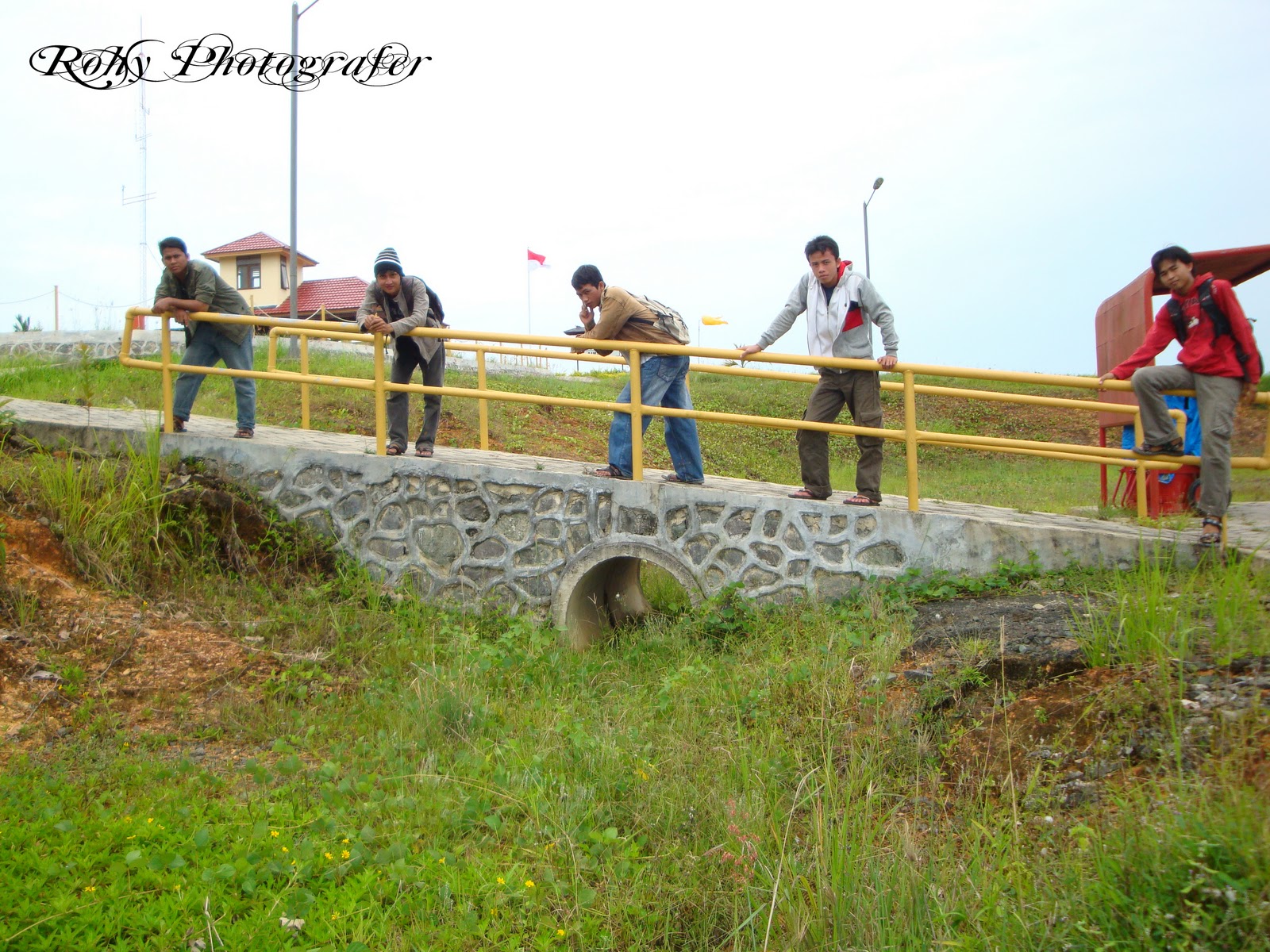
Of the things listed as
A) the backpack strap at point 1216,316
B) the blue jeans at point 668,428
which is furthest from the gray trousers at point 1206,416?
the blue jeans at point 668,428

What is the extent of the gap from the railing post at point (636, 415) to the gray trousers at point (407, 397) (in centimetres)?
180

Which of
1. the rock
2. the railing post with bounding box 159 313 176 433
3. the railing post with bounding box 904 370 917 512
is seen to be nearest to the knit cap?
the railing post with bounding box 159 313 176 433

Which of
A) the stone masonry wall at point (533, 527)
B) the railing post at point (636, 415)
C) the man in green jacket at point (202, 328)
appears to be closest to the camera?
the stone masonry wall at point (533, 527)

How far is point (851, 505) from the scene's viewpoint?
6.64 meters

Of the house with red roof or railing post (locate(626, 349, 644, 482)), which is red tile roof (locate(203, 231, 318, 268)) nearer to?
the house with red roof

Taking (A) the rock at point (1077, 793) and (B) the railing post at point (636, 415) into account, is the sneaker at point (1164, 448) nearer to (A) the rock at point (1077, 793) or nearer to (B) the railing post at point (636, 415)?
(A) the rock at point (1077, 793)

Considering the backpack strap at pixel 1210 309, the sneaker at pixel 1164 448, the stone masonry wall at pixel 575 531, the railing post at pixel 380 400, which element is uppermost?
the backpack strap at pixel 1210 309

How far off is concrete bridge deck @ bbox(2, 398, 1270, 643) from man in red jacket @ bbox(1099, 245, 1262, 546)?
49 cm

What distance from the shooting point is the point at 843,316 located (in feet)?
22.0

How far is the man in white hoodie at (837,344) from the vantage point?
262 inches

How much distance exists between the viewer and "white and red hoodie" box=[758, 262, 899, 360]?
6625 mm

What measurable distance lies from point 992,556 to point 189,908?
5084mm

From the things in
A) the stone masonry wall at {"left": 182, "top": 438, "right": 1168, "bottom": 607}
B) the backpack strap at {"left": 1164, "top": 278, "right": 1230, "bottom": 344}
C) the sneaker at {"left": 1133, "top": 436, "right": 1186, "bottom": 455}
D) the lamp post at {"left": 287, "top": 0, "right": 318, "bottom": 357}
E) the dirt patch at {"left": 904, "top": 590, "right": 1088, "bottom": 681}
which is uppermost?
the lamp post at {"left": 287, "top": 0, "right": 318, "bottom": 357}

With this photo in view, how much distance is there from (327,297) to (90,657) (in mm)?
33279
